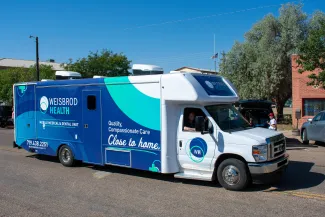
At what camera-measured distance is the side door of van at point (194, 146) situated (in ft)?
25.5

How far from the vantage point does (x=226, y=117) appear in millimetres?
8133

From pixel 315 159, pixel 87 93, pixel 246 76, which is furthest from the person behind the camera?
pixel 246 76

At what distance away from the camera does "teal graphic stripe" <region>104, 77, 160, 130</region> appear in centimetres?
844

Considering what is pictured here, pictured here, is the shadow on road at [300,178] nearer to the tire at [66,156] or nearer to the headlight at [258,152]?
the headlight at [258,152]

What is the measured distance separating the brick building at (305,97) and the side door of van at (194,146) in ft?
52.8

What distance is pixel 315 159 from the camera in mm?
11188

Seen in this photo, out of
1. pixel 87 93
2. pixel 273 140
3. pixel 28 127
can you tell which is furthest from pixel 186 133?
pixel 28 127

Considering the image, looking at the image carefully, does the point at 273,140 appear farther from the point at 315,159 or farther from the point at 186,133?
the point at 315,159

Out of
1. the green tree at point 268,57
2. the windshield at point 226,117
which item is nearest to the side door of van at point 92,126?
the windshield at point 226,117

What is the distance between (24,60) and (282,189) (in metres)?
90.5

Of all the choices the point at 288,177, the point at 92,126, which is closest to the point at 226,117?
the point at 288,177

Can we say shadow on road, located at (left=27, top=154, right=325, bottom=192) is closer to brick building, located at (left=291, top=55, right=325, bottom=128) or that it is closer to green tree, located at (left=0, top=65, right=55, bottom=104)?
brick building, located at (left=291, top=55, right=325, bottom=128)

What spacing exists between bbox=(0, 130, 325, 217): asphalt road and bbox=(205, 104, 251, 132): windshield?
1.37 metres

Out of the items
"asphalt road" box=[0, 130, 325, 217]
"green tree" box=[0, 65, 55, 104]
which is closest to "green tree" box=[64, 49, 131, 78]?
"green tree" box=[0, 65, 55, 104]
